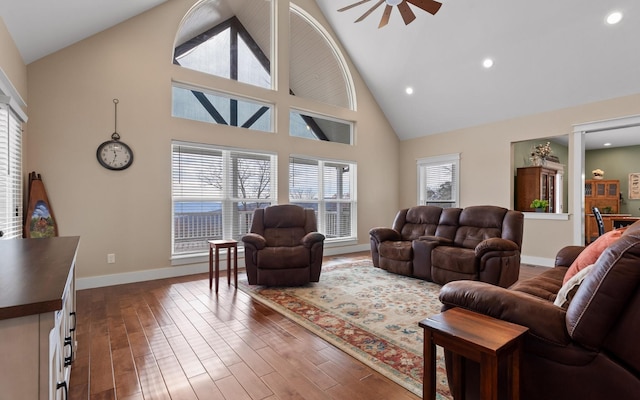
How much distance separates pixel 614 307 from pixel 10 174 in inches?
180

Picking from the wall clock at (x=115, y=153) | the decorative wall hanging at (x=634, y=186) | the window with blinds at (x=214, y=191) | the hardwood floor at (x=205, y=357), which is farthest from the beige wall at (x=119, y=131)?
the decorative wall hanging at (x=634, y=186)

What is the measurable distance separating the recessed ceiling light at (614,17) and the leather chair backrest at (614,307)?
4.40 meters

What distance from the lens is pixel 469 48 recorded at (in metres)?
5.10

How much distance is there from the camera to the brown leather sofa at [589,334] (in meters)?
1.15

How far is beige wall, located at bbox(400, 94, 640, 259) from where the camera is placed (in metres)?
4.94

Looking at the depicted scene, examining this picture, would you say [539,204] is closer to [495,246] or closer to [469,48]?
[495,246]

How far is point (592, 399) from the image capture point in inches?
48.3

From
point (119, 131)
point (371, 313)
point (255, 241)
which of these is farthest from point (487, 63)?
point (119, 131)

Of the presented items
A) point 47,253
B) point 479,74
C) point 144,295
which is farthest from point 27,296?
point 479,74

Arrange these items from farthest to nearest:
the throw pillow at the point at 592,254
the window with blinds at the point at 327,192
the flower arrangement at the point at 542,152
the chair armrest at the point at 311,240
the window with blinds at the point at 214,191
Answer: the flower arrangement at the point at 542,152 → the window with blinds at the point at 327,192 → the window with blinds at the point at 214,191 → the chair armrest at the point at 311,240 → the throw pillow at the point at 592,254

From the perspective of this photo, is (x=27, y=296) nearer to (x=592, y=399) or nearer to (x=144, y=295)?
(x=592, y=399)

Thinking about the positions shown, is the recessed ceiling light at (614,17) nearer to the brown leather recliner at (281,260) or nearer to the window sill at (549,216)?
the window sill at (549,216)

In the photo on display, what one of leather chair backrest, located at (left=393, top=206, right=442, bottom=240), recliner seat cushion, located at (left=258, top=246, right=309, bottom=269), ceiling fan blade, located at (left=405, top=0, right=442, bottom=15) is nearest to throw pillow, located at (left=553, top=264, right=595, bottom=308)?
recliner seat cushion, located at (left=258, top=246, right=309, bottom=269)

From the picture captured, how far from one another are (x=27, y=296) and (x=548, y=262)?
6.57 m
